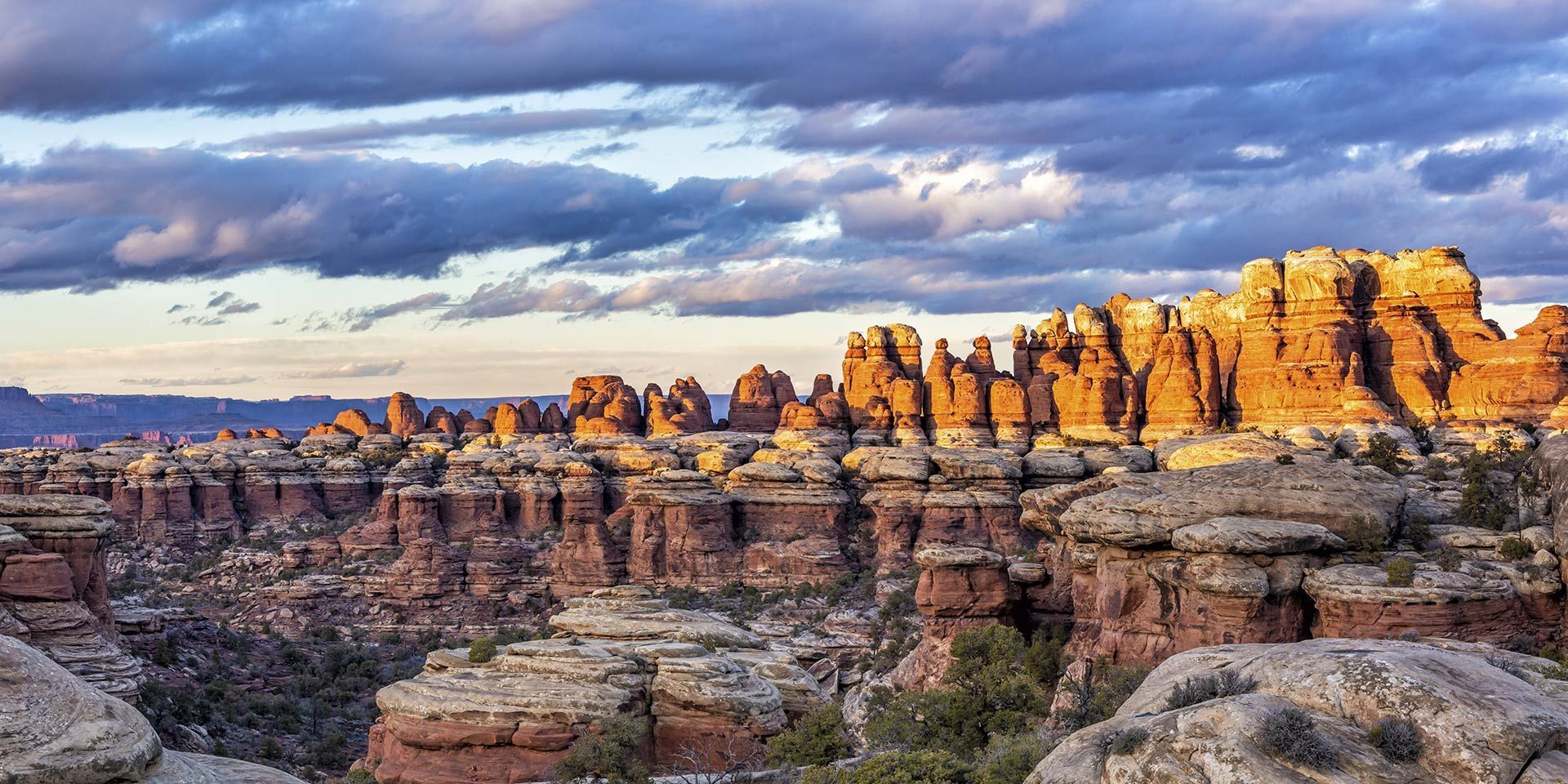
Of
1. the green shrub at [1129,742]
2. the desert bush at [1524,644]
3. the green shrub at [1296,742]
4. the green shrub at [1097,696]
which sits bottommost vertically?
the green shrub at [1097,696]

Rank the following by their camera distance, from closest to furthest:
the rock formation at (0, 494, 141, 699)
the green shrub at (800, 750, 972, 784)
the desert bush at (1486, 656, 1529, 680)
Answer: the desert bush at (1486, 656, 1529, 680)
the green shrub at (800, 750, 972, 784)
the rock formation at (0, 494, 141, 699)

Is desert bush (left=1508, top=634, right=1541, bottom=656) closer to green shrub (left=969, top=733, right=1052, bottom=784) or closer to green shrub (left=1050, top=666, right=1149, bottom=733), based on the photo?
green shrub (left=1050, top=666, right=1149, bottom=733)

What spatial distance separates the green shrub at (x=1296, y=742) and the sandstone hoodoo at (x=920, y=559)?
0.05 meters

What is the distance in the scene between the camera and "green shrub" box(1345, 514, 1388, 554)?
36250 millimetres

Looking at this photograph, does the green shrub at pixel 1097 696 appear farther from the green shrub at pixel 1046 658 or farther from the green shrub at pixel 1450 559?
the green shrub at pixel 1450 559

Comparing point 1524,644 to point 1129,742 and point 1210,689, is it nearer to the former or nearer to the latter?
point 1210,689

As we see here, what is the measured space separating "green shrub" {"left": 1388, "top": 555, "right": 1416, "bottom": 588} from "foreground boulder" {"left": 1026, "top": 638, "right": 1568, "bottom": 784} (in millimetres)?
16707

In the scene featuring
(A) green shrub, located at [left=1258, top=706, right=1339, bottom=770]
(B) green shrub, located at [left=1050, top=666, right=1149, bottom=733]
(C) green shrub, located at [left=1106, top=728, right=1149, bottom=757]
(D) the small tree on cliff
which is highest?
(A) green shrub, located at [left=1258, top=706, right=1339, bottom=770]

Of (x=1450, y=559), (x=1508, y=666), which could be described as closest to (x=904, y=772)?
(x=1508, y=666)

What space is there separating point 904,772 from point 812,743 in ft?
25.2

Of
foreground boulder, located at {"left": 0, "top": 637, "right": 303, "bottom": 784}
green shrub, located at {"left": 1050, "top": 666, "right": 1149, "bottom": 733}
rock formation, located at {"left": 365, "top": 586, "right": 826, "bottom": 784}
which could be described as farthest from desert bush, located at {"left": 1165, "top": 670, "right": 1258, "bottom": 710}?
foreground boulder, located at {"left": 0, "top": 637, "right": 303, "bottom": 784}

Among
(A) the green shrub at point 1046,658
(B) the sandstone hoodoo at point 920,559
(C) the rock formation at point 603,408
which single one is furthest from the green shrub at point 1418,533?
(C) the rock formation at point 603,408

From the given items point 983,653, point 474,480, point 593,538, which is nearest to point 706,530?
point 593,538

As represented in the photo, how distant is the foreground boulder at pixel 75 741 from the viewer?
21.2 m
